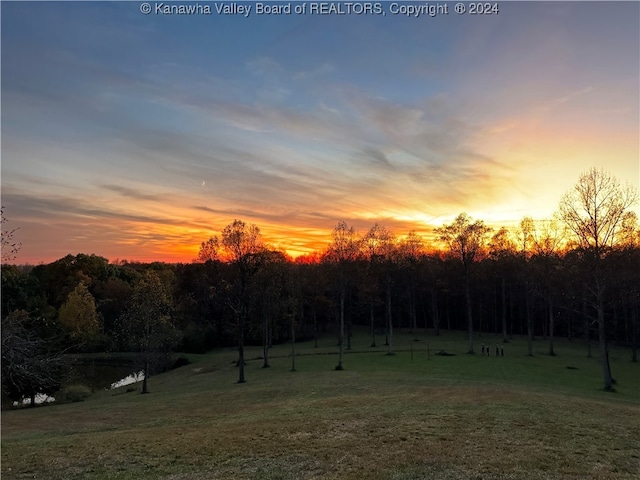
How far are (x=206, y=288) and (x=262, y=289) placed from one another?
132 ft

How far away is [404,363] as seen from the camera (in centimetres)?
5181

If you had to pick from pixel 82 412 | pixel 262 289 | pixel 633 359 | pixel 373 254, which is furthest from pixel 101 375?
pixel 633 359

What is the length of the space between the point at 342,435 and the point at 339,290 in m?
35.4

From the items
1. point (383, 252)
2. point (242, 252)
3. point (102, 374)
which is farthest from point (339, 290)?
point (102, 374)

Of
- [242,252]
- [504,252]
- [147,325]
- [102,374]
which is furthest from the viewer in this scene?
[504,252]

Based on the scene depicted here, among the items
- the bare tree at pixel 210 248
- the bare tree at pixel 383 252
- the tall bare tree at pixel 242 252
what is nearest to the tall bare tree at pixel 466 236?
the bare tree at pixel 383 252

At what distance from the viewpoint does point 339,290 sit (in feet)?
177

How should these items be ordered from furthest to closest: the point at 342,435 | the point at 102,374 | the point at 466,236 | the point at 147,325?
the point at 102,374 < the point at 466,236 < the point at 147,325 < the point at 342,435

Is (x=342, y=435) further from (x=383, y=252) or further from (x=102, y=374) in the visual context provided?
(x=102, y=374)

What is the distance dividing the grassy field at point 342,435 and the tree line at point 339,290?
3881 millimetres

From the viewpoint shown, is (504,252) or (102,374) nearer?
(102,374)

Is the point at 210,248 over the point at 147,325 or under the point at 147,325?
over

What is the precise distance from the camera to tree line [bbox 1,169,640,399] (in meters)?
38.0

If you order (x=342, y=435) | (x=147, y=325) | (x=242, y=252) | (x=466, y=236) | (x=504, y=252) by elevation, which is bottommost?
(x=342, y=435)
